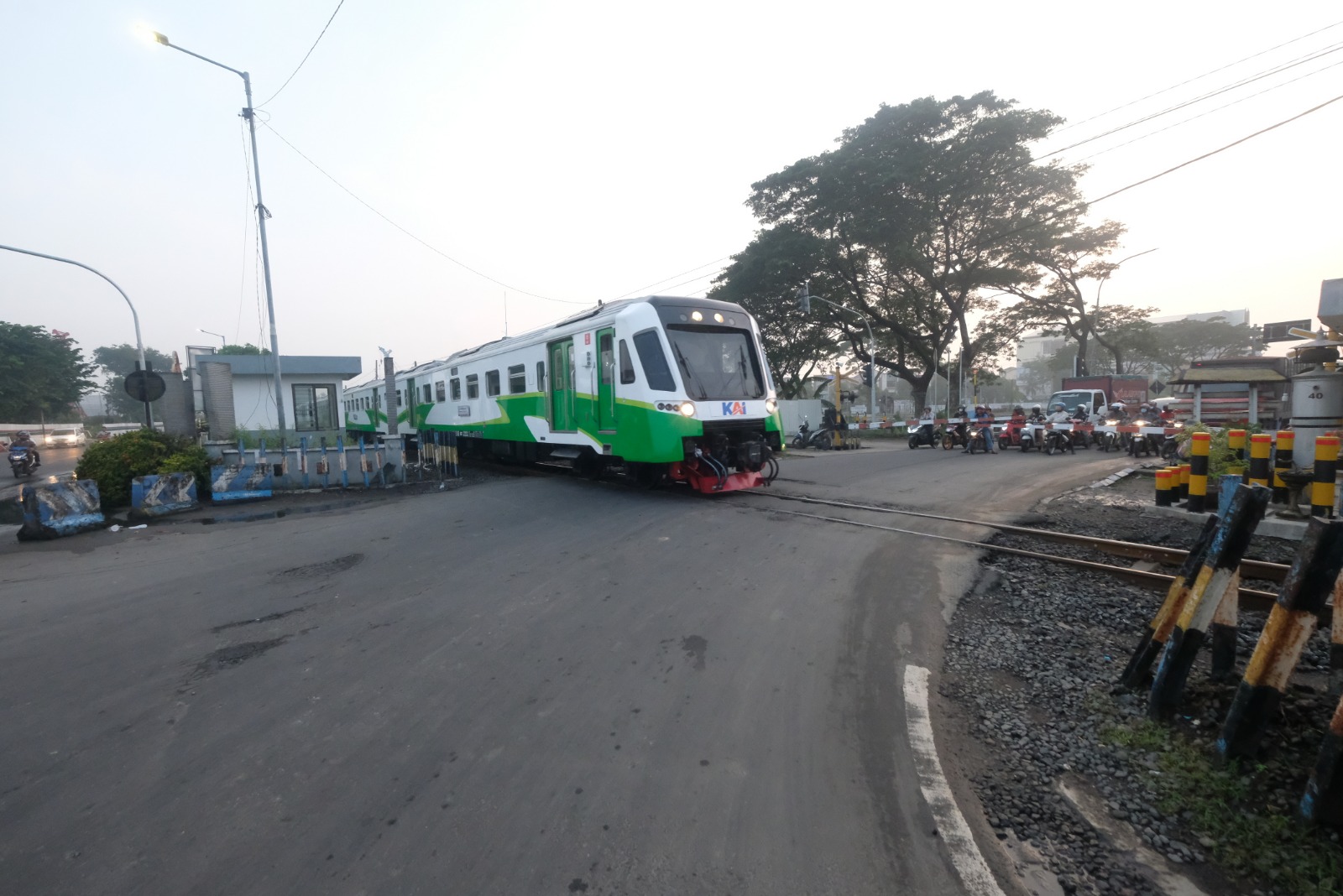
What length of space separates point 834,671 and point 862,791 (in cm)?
122

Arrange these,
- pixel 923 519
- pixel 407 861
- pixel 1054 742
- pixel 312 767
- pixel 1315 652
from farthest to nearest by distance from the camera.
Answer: pixel 923 519, pixel 1315 652, pixel 1054 742, pixel 312 767, pixel 407 861

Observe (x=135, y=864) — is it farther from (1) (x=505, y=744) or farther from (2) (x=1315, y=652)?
(2) (x=1315, y=652)

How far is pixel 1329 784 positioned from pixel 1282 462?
24.0 feet

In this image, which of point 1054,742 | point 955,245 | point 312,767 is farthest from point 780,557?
point 955,245

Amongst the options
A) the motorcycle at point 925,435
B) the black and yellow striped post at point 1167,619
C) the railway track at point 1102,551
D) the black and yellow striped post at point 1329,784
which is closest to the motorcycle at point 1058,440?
the motorcycle at point 925,435

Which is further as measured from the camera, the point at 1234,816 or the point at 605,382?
the point at 605,382

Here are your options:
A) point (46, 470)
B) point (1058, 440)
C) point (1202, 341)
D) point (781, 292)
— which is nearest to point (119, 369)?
point (46, 470)

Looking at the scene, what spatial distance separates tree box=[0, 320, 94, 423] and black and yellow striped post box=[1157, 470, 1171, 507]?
5583 centimetres

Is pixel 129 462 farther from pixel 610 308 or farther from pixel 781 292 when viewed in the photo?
pixel 781 292

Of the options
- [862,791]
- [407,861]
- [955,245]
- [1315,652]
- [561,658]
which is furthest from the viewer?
[955,245]

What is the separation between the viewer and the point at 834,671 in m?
4.02

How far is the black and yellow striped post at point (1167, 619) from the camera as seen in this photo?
12.0 feet

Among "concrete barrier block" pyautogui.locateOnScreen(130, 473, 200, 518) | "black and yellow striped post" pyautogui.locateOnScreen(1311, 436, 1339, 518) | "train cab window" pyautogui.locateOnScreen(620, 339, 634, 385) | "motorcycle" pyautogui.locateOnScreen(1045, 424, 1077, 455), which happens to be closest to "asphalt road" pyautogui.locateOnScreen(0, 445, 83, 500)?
"concrete barrier block" pyautogui.locateOnScreen(130, 473, 200, 518)

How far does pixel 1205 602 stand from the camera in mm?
3385
